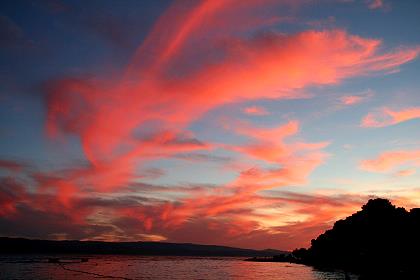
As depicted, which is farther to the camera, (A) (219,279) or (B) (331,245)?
(B) (331,245)

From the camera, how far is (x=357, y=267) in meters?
140

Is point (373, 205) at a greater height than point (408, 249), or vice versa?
point (373, 205)

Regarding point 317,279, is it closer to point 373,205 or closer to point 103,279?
point 373,205

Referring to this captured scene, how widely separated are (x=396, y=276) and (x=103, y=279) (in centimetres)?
7246

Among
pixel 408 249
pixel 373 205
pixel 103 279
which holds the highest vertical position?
pixel 373 205

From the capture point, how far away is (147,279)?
364 ft

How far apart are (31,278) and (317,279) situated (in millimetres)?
75400

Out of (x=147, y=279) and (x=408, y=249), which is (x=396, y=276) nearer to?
(x=408, y=249)

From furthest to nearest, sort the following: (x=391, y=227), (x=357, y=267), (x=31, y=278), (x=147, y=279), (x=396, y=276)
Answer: (x=357, y=267)
(x=391, y=227)
(x=147, y=279)
(x=31, y=278)
(x=396, y=276)

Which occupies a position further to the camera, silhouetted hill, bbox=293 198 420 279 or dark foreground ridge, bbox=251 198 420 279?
silhouetted hill, bbox=293 198 420 279

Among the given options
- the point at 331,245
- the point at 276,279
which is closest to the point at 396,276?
the point at 276,279

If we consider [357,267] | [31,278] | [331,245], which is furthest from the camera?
[331,245]

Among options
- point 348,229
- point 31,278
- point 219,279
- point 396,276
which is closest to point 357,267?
point 348,229

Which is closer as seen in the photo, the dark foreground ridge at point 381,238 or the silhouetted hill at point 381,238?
the dark foreground ridge at point 381,238
